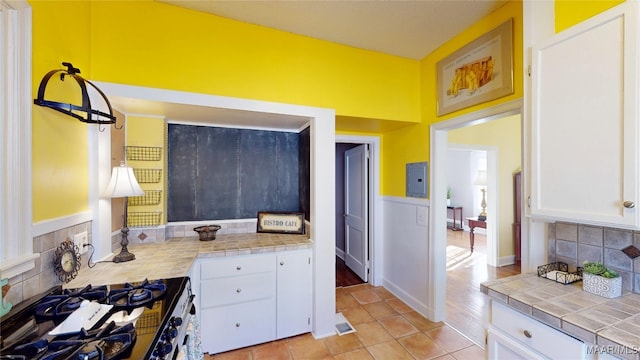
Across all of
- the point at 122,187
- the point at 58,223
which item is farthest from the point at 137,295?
the point at 122,187

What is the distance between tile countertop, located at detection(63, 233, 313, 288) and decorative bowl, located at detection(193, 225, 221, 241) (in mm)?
59

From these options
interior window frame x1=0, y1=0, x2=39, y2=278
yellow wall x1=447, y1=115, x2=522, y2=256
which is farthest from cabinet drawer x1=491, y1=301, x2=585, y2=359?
yellow wall x1=447, y1=115, x2=522, y2=256

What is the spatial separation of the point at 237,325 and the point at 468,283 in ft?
10.1

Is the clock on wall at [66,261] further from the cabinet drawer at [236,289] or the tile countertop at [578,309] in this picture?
the tile countertop at [578,309]

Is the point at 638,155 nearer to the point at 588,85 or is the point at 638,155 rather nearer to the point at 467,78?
the point at 588,85

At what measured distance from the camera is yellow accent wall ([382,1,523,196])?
1843 mm

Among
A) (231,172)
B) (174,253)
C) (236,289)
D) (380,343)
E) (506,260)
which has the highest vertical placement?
(231,172)

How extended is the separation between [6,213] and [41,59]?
0.77m

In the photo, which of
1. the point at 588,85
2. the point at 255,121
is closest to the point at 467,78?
the point at 588,85

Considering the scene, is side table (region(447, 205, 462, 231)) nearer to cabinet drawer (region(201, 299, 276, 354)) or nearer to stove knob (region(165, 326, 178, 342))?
cabinet drawer (region(201, 299, 276, 354))

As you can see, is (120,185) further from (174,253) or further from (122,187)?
(174,253)

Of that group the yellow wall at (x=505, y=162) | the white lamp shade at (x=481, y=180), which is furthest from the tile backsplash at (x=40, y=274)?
the white lamp shade at (x=481, y=180)

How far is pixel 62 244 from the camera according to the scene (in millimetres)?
1372

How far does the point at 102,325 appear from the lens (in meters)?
0.96
